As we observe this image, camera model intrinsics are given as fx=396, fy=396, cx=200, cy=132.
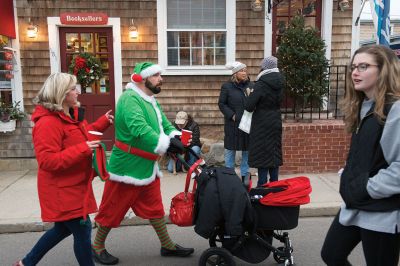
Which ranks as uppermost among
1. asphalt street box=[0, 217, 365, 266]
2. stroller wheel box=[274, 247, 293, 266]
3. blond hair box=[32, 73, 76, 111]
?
blond hair box=[32, 73, 76, 111]

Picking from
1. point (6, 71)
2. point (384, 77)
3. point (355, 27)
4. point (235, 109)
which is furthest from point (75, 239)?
point (355, 27)

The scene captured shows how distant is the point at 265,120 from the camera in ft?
16.2

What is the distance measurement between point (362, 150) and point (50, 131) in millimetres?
2035

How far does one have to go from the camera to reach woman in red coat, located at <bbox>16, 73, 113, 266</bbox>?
2.75 m

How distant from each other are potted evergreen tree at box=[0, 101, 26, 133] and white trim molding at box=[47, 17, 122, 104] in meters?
0.95

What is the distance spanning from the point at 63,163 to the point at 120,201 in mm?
938

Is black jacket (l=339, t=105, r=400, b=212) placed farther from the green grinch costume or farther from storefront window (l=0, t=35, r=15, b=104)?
storefront window (l=0, t=35, r=15, b=104)

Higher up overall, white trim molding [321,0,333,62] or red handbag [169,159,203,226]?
white trim molding [321,0,333,62]

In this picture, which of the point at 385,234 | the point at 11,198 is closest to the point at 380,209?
the point at 385,234

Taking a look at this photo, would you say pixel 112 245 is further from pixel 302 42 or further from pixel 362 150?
pixel 302 42

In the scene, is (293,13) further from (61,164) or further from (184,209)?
(61,164)

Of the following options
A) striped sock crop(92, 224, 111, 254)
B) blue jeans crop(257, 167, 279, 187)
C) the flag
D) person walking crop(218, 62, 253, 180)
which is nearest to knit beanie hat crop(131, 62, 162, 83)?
striped sock crop(92, 224, 111, 254)

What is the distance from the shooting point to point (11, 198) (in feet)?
18.2

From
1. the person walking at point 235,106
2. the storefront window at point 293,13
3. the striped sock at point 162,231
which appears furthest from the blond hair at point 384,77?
the storefront window at point 293,13
